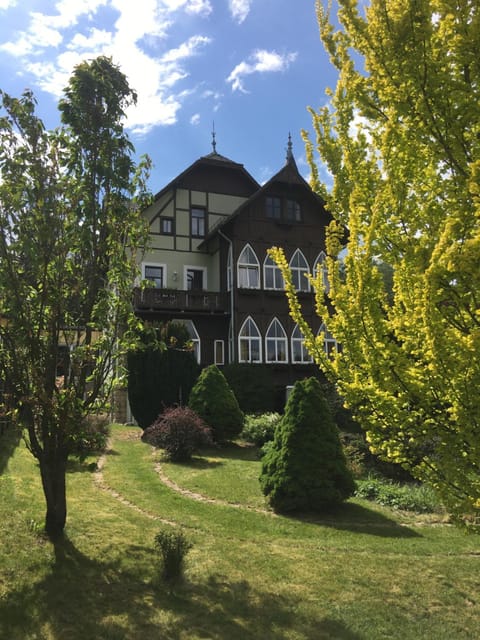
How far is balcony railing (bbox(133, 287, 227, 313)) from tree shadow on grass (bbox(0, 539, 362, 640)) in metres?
19.0

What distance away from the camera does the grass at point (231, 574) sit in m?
5.18

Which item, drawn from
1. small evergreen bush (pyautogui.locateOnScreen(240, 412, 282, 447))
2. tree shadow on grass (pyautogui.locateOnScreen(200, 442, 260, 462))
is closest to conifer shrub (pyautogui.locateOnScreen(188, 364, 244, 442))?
tree shadow on grass (pyautogui.locateOnScreen(200, 442, 260, 462))

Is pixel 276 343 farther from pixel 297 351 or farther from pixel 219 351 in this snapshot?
pixel 219 351

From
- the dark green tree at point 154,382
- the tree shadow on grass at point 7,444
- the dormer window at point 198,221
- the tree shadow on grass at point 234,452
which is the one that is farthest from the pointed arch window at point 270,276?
the tree shadow on grass at point 7,444

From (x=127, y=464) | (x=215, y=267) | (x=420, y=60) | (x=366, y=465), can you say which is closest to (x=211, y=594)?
(x=420, y=60)

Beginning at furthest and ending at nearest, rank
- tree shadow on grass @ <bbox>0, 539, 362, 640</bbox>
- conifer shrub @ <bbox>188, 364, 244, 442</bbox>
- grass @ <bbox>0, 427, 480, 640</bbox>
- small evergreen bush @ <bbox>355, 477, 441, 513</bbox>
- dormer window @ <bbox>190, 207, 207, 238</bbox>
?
dormer window @ <bbox>190, 207, 207, 238</bbox>
conifer shrub @ <bbox>188, 364, 244, 442</bbox>
small evergreen bush @ <bbox>355, 477, 441, 513</bbox>
grass @ <bbox>0, 427, 480, 640</bbox>
tree shadow on grass @ <bbox>0, 539, 362, 640</bbox>

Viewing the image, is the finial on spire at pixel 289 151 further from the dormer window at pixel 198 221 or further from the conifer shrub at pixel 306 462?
the conifer shrub at pixel 306 462

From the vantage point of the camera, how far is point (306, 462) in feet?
32.9

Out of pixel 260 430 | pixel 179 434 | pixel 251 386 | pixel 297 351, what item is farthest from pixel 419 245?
pixel 297 351

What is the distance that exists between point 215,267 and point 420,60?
2457 cm

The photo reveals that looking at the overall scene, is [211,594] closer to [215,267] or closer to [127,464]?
[127,464]

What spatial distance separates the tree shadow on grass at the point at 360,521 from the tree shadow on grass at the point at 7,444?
6.67 metres

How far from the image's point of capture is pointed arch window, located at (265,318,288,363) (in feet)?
85.5

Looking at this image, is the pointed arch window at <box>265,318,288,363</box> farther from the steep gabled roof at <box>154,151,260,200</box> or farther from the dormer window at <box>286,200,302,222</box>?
the steep gabled roof at <box>154,151,260,200</box>
